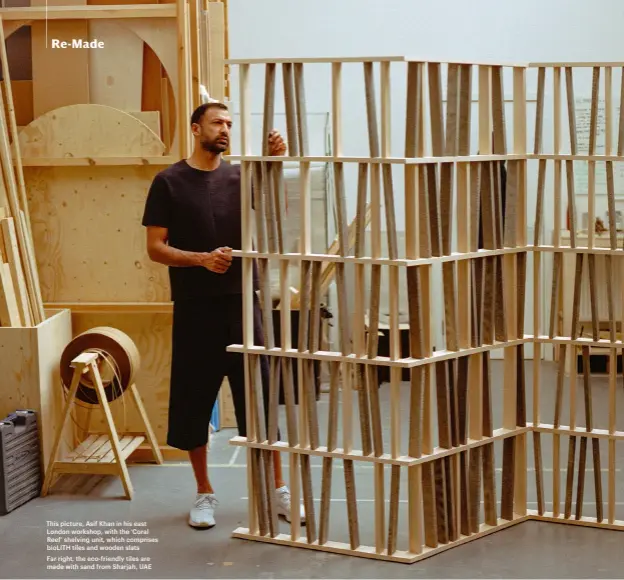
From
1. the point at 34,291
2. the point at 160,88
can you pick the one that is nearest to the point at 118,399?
the point at 34,291

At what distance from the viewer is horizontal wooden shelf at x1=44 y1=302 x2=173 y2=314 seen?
5.97m

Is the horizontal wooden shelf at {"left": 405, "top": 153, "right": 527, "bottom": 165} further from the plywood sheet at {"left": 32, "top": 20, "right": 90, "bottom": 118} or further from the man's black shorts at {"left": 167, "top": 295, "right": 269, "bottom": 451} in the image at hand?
the plywood sheet at {"left": 32, "top": 20, "right": 90, "bottom": 118}

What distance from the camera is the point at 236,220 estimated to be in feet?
16.2

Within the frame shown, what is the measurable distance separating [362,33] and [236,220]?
4371 millimetres

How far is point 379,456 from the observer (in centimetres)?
438

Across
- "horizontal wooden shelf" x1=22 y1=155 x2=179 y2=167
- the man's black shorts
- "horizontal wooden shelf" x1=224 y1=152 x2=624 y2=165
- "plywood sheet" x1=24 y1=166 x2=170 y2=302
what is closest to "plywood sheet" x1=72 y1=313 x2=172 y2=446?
"plywood sheet" x1=24 y1=166 x2=170 y2=302

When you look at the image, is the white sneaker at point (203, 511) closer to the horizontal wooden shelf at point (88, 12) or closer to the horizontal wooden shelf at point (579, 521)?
the horizontal wooden shelf at point (579, 521)

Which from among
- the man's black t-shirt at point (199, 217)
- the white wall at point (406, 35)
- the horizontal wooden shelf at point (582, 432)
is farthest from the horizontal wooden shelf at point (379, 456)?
the white wall at point (406, 35)

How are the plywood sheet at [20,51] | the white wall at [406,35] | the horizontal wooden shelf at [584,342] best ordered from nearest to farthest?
1. the horizontal wooden shelf at [584,342]
2. the plywood sheet at [20,51]
3. the white wall at [406,35]

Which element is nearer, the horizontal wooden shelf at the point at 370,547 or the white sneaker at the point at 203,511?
the horizontal wooden shelf at the point at 370,547

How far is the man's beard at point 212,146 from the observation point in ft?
16.1

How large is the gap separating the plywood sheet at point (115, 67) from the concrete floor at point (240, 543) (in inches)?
78.0

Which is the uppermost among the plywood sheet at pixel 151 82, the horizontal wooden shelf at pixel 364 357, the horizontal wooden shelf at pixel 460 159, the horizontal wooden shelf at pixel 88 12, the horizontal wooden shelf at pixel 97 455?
the horizontal wooden shelf at pixel 88 12

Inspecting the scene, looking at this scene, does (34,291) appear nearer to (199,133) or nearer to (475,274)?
(199,133)
